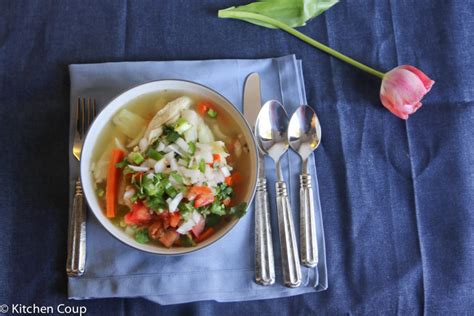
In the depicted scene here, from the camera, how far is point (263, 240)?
1304 mm

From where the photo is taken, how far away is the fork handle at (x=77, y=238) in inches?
49.8

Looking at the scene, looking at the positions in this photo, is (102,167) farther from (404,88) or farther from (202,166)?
(404,88)

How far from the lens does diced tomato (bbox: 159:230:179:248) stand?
3.94 feet

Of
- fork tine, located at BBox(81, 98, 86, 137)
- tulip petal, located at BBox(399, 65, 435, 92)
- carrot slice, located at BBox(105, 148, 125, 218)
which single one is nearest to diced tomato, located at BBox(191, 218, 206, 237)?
carrot slice, located at BBox(105, 148, 125, 218)

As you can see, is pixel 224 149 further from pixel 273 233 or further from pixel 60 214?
pixel 60 214

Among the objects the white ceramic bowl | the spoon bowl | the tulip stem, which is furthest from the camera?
the tulip stem

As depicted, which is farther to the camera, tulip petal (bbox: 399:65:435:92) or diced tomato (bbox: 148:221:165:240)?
tulip petal (bbox: 399:65:435:92)

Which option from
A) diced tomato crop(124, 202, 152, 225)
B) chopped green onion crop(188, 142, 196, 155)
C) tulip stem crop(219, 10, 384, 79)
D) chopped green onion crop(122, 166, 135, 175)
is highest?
tulip stem crop(219, 10, 384, 79)

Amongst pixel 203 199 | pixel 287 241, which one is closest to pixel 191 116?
pixel 203 199

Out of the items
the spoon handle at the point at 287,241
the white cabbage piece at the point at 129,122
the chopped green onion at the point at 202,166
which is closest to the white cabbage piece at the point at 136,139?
the white cabbage piece at the point at 129,122

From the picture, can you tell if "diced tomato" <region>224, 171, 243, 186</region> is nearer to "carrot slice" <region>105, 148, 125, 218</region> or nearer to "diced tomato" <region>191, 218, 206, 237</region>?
"diced tomato" <region>191, 218, 206, 237</region>

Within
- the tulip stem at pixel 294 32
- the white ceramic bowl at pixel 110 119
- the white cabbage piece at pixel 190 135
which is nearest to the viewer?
the white ceramic bowl at pixel 110 119

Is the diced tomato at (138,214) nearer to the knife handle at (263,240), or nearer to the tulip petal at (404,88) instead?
the knife handle at (263,240)

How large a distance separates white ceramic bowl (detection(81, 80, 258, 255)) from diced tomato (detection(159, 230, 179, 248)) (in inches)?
0.8
